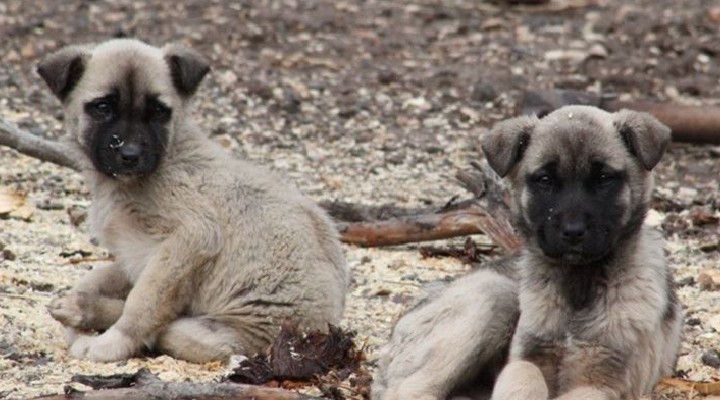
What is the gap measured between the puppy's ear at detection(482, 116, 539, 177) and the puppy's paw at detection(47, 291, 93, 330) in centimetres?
246

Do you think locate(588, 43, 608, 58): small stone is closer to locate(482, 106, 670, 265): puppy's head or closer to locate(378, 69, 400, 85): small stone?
locate(378, 69, 400, 85): small stone

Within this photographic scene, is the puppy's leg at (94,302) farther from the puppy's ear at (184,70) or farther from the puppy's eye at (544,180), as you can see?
the puppy's eye at (544,180)

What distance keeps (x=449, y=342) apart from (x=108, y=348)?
202 centimetres

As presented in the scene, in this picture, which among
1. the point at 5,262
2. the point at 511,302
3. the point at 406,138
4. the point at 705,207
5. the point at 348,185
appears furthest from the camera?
the point at 406,138

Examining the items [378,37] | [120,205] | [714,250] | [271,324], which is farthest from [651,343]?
[378,37]

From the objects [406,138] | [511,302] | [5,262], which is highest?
[511,302]

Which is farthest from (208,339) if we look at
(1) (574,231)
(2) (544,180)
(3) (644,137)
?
(3) (644,137)

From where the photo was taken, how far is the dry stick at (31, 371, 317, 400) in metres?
6.41

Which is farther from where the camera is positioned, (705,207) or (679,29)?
(679,29)

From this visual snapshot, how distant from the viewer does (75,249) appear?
10.2 metres

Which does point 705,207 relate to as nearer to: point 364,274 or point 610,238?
point 364,274

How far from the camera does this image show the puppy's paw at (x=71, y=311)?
8.16m

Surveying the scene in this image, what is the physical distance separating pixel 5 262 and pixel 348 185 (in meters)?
3.82

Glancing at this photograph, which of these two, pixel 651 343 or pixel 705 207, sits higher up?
pixel 651 343
